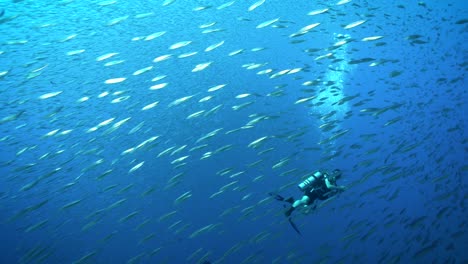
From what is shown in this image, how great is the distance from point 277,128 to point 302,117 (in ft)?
12.9

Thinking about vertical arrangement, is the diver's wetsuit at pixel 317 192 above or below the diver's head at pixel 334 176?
below

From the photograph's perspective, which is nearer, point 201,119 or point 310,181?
point 310,181

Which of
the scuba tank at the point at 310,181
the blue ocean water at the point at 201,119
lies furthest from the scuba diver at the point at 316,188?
the blue ocean water at the point at 201,119

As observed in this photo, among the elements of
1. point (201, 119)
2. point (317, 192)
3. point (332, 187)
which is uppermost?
point (332, 187)

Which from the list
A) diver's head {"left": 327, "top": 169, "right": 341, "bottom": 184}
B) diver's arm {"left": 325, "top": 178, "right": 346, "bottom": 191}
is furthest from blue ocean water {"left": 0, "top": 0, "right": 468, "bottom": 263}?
diver's arm {"left": 325, "top": 178, "right": 346, "bottom": 191}

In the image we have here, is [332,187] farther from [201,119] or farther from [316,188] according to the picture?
[201,119]

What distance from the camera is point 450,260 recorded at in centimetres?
791

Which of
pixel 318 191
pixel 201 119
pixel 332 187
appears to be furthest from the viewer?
pixel 201 119

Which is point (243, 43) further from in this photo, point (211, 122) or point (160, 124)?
point (160, 124)

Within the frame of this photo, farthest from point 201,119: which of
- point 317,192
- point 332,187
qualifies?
point 332,187

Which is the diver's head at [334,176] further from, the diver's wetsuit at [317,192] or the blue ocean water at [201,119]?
the blue ocean water at [201,119]

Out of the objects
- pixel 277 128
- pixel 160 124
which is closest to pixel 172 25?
pixel 160 124

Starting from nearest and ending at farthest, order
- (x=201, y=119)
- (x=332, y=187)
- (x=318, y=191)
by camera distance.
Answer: (x=332, y=187) → (x=318, y=191) → (x=201, y=119)

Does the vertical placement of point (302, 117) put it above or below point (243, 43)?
below
